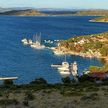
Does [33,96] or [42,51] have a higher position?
[33,96]

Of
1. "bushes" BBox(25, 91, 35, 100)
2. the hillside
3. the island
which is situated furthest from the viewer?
the hillside

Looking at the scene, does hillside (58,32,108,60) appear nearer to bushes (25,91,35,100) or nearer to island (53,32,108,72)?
island (53,32,108,72)

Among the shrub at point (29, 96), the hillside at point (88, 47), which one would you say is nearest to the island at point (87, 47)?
the hillside at point (88, 47)

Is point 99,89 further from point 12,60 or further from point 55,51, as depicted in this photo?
point 55,51

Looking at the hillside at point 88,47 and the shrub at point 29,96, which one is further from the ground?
the shrub at point 29,96

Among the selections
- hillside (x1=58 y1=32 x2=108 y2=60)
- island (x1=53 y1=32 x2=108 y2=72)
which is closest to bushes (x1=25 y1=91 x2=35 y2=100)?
island (x1=53 y1=32 x2=108 y2=72)

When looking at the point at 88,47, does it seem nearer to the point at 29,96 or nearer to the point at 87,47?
the point at 87,47

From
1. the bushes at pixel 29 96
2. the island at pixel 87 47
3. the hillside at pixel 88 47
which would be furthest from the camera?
the hillside at pixel 88 47

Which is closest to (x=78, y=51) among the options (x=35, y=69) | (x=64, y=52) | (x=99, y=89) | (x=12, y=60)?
(x=64, y=52)

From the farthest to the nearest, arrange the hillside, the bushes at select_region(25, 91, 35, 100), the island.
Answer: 1. the hillside
2. the island
3. the bushes at select_region(25, 91, 35, 100)

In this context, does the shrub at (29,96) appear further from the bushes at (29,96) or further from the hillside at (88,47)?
the hillside at (88,47)

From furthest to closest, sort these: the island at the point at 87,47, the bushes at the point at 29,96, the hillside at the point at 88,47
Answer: the hillside at the point at 88,47, the island at the point at 87,47, the bushes at the point at 29,96
